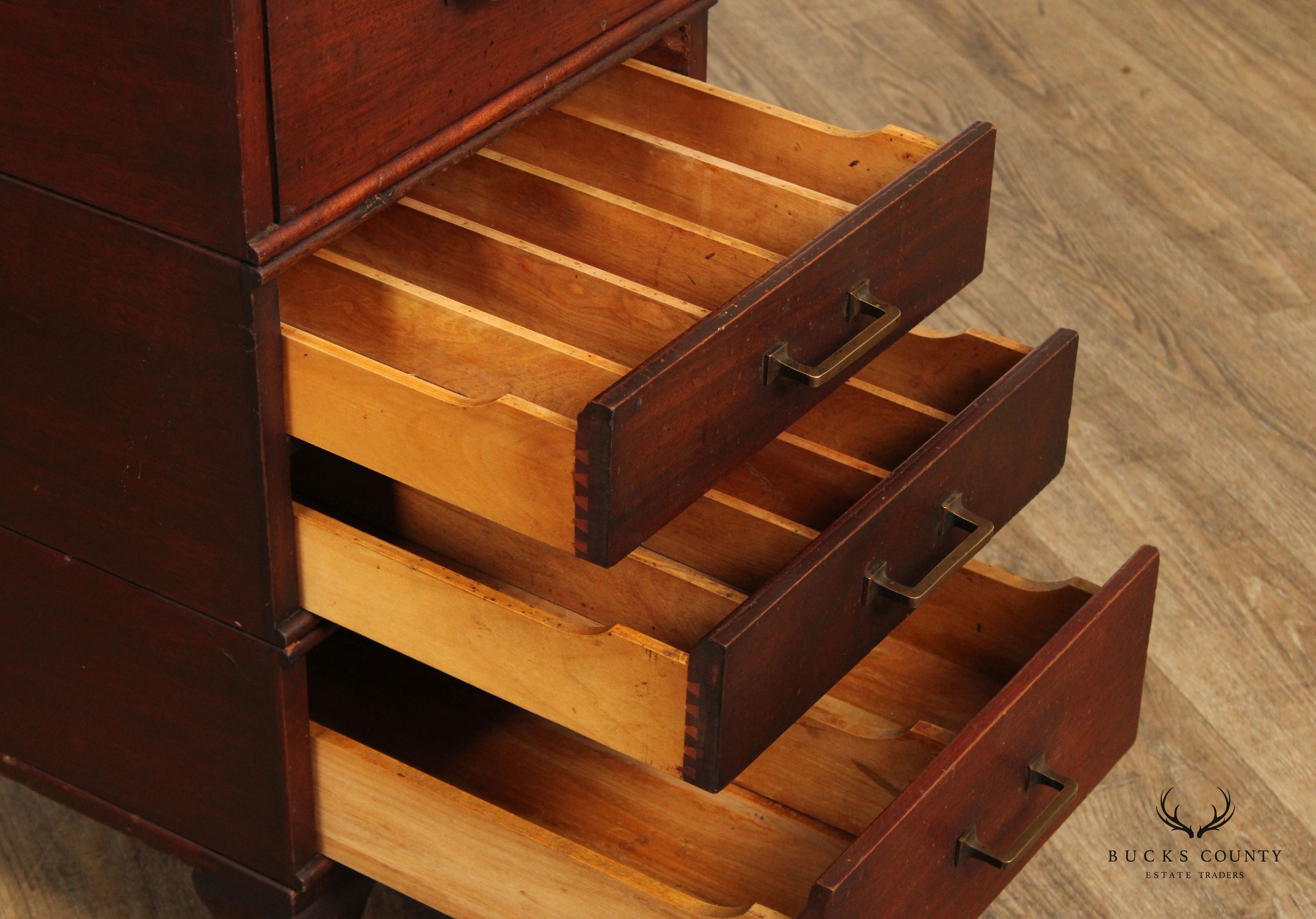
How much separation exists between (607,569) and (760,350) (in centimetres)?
18

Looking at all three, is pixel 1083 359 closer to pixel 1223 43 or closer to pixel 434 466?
pixel 1223 43

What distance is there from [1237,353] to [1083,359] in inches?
6.1

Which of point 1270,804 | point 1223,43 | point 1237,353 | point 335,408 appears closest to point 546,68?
point 335,408

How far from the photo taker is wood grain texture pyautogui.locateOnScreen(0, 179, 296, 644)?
36.0 inches

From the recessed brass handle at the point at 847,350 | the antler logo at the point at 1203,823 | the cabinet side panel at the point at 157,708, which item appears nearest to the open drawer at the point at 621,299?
the recessed brass handle at the point at 847,350

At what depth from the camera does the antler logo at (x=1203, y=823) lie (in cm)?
139

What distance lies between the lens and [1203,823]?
1.40 m

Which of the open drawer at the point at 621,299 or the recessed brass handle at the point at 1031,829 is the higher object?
the open drawer at the point at 621,299

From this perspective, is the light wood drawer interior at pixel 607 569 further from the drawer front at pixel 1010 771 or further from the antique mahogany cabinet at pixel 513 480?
the drawer front at pixel 1010 771

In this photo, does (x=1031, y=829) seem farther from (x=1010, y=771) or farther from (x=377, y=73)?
(x=377, y=73)

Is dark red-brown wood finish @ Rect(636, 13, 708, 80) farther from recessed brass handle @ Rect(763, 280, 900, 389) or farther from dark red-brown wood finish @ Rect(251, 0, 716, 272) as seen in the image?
recessed brass handle @ Rect(763, 280, 900, 389)

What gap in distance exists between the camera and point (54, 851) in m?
1.34

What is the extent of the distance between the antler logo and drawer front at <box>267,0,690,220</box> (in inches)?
28.9

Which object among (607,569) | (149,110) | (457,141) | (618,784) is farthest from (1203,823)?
(149,110)
